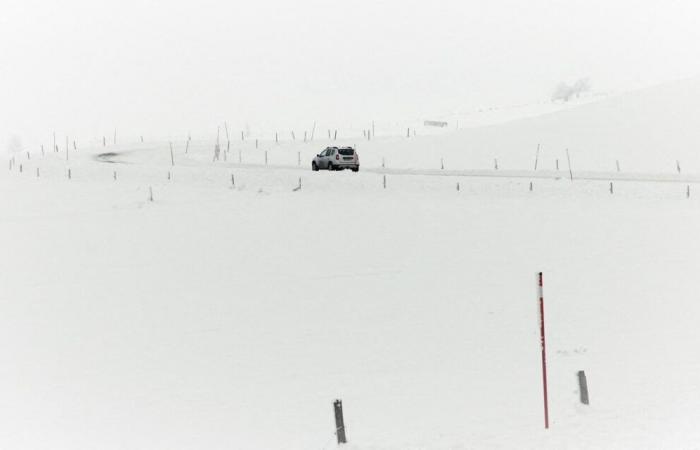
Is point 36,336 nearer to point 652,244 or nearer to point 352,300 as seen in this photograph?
point 352,300

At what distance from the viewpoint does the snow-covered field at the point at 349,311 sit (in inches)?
497

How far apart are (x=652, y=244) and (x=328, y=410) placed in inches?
674

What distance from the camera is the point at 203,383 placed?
15438mm

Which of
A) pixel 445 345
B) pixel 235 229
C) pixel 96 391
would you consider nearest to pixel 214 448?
pixel 96 391

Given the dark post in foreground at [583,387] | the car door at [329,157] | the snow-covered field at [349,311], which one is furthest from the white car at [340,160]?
the dark post in foreground at [583,387]

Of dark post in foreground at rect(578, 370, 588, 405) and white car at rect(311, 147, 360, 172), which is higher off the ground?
white car at rect(311, 147, 360, 172)

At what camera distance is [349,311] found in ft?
65.7

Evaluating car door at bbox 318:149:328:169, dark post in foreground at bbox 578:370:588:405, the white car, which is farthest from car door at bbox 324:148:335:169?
dark post in foreground at bbox 578:370:588:405

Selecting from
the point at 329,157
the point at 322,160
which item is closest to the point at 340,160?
the point at 329,157

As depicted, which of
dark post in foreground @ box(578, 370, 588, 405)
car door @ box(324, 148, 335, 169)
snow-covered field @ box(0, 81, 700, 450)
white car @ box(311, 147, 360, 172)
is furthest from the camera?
car door @ box(324, 148, 335, 169)

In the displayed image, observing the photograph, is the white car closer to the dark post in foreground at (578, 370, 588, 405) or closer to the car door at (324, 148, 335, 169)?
the car door at (324, 148, 335, 169)

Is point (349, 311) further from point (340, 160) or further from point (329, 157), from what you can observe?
point (329, 157)

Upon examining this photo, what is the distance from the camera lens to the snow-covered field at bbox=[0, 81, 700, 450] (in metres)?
12.6

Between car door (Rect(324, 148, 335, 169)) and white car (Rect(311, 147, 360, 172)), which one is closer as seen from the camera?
white car (Rect(311, 147, 360, 172))
